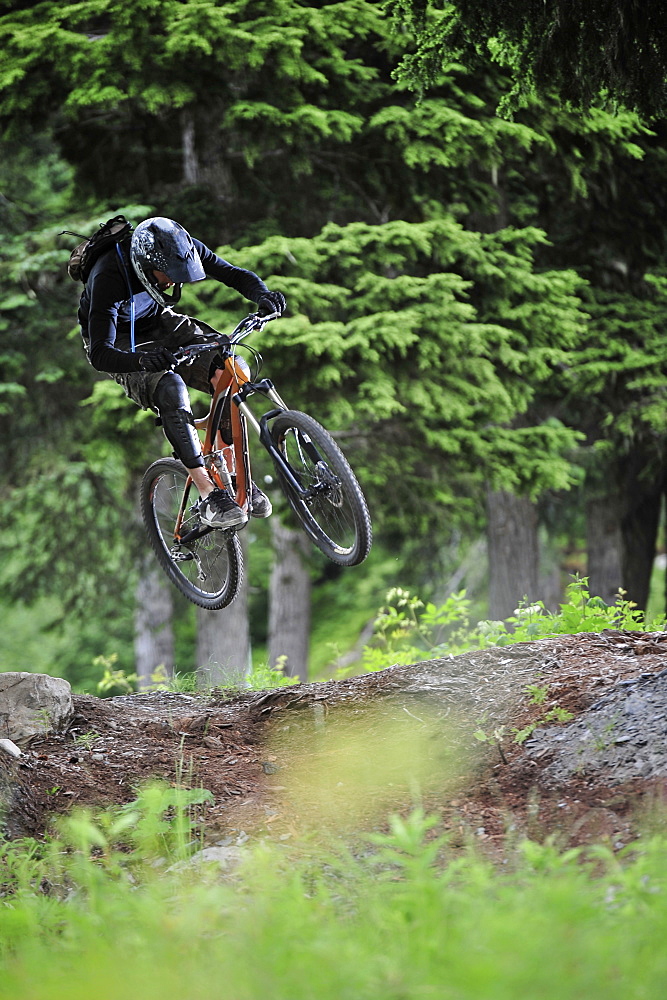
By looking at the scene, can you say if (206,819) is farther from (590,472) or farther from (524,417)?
(590,472)

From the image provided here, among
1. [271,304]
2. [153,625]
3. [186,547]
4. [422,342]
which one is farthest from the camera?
[153,625]

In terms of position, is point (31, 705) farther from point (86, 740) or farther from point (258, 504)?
point (258, 504)

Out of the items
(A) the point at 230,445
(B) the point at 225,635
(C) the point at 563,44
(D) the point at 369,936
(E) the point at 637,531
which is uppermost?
(C) the point at 563,44

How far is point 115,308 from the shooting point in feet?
18.3

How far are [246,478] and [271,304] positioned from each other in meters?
0.99

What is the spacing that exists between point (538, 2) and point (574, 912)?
4.66 meters

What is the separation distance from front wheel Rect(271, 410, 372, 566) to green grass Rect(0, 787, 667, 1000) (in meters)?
2.19

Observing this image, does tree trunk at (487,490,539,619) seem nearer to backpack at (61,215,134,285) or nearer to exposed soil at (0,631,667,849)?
exposed soil at (0,631,667,849)

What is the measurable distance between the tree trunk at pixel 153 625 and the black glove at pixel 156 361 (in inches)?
320

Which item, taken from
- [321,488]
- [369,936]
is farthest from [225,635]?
[369,936]

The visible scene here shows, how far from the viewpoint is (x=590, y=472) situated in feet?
43.0

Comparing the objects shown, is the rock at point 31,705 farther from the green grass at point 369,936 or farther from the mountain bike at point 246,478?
the green grass at point 369,936

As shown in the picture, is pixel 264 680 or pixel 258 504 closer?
pixel 258 504

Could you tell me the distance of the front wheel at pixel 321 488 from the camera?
540 cm
